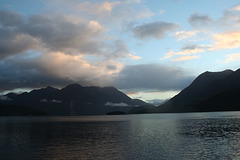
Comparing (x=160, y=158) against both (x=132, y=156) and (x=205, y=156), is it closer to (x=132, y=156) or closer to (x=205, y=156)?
(x=132, y=156)

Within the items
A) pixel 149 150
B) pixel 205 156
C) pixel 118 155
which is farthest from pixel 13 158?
pixel 205 156

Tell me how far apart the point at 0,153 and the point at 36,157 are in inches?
493

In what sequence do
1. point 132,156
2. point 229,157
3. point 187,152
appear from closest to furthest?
point 229,157 < point 132,156 < point 187,152

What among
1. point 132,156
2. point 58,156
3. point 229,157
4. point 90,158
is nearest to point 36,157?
point 58,156

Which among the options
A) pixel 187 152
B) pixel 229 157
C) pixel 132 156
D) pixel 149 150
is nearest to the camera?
pixel 229 157

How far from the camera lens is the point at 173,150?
5550 centimetres

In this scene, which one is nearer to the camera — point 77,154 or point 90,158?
point 90,158

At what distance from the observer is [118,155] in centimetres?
5075

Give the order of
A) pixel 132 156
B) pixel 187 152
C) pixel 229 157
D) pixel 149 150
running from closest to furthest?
pixel 229 157 → pixel 132 156 → pixel 187 152 → pixel 149 150

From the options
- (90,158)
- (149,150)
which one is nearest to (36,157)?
(90,158)

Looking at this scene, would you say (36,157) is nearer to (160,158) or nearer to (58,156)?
(58,156)

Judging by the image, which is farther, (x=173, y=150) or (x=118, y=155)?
(x=173, y=150)

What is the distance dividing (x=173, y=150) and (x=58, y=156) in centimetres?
2885

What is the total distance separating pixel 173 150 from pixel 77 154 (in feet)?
80.4
